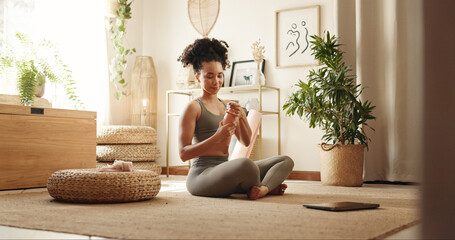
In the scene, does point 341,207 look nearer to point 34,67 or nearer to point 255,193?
point 255,193

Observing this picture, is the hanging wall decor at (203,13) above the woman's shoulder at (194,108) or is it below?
above

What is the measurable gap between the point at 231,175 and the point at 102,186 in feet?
1.99

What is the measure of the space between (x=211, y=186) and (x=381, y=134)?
1762mm

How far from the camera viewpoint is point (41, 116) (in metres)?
2.98

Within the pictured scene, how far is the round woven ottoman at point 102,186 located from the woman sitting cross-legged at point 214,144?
0.27 meters

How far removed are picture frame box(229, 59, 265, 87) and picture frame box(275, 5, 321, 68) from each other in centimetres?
23

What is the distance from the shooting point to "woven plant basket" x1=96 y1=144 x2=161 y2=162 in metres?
3.93

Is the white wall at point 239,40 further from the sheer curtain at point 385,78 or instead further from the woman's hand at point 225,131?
the woman's hand at point 225,131

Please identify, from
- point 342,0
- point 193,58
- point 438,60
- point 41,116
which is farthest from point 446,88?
point 342,0

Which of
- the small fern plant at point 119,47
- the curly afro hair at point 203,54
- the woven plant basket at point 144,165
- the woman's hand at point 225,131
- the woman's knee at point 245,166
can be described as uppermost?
the small fern plant at point 119,47

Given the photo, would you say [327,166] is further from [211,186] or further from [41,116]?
[41,116]

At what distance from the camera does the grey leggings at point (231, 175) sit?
7.09 ft

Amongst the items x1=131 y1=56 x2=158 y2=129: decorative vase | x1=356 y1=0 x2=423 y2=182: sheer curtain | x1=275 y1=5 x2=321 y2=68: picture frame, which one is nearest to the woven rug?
x1=356 y1=0 x2=423 y2=182: sheer curtain

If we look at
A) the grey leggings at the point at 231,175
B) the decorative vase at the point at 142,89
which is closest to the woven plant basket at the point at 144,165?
the decorative vase at the point at 142,89
